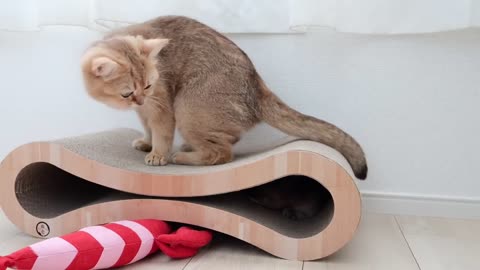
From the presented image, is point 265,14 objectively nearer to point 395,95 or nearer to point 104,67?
point 395,95

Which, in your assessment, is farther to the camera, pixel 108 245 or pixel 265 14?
pixel 265 14

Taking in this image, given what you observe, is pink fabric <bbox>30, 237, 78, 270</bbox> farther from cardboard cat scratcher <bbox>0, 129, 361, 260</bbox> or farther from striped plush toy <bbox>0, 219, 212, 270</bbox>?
cardboard cat scratcher <bbox>0, 129, 361, 260</bbox>

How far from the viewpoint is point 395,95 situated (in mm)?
1864

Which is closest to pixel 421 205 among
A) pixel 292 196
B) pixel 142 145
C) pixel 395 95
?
pixel 395 95

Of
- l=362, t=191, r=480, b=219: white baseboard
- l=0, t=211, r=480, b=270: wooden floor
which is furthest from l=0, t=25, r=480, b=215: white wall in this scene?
l=0, t=211, r=480, b=270: wooden floor

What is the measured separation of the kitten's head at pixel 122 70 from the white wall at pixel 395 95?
46 cm

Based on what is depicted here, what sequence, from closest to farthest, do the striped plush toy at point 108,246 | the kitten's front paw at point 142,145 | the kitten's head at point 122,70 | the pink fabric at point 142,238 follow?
the striped plush toy at point 108,246, the pink fabric at point 142,238, the kitten's head at point 122,70, the kitten's front paw at point 142,145

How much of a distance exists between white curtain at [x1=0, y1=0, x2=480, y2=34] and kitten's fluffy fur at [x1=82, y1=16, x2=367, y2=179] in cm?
15

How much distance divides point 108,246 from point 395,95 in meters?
1.14

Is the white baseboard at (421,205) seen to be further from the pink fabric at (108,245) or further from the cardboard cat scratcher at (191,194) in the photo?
the pink fabric at (108,245)

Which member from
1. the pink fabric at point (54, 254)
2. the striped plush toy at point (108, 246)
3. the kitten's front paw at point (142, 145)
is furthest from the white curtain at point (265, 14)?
the pink fabric at point (54, 254)

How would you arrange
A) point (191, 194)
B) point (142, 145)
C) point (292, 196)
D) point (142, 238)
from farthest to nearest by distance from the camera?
point (142, 145)
point (292, 196)
point (191, 194)
point (142, 238)

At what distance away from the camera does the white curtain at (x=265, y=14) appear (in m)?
1.70

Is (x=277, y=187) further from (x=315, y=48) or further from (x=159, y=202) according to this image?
(x=315, y=48)
